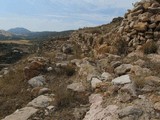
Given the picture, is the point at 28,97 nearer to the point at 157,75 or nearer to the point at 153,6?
the point at 157,75

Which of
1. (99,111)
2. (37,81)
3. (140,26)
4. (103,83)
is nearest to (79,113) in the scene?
(99,111)

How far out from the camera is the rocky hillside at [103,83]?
768 cm

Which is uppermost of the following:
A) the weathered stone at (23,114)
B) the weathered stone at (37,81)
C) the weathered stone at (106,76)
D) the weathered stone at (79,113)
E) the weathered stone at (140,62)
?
the weathered stone at (140,62)

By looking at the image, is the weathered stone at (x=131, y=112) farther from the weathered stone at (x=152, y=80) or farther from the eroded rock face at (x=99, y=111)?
the weathered stone at (x=152, y=80)

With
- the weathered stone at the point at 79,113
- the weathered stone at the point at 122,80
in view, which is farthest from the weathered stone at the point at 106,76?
the weathered stone at the point at 79,113

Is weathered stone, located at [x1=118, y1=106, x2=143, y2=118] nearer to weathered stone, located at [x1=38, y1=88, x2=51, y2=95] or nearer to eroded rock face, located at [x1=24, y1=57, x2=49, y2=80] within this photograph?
weathered stone, located at [x1=38, y1=88, x2=51, y2=95]

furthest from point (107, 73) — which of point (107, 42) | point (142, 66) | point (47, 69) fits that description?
point (107, 42)

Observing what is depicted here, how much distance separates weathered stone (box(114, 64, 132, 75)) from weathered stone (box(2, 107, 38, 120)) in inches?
108

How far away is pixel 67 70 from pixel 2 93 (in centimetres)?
241

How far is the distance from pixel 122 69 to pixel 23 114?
128 inches

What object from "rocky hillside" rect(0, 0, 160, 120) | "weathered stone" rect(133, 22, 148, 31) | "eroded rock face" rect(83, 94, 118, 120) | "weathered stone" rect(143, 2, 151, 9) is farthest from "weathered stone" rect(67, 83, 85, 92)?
"weathered stone" rect(143, 2, 151, 9)

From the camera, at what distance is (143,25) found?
12.6 m

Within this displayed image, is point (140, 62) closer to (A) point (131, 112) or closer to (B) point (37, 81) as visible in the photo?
(A) point (131, 112)

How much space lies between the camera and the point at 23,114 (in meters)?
8.76
